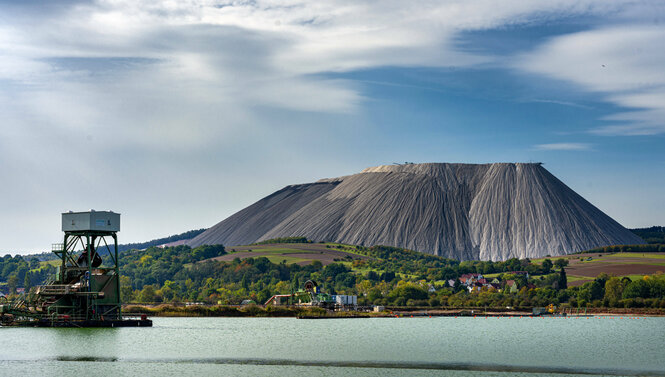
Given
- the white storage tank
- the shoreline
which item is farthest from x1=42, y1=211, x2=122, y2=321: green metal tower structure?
the shoreline

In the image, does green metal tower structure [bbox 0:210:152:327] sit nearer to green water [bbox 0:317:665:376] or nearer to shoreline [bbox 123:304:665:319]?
green water [bbox 0:317:665:376]

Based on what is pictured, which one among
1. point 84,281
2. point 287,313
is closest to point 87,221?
point 84,281

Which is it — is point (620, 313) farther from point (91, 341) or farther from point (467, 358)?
point (91, 341)

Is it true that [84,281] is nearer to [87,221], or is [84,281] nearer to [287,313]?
[87,221]

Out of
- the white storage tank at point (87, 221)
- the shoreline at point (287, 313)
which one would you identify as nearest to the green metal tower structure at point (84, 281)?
the white storage tank at point (87, 221)

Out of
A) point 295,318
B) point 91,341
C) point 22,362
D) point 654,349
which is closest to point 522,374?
point 654,349

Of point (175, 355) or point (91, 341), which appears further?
point (91, 341)
